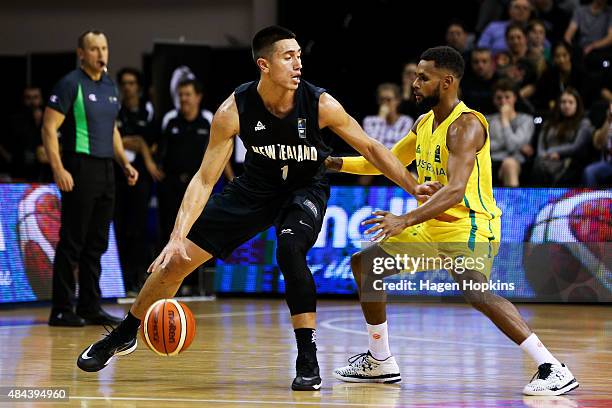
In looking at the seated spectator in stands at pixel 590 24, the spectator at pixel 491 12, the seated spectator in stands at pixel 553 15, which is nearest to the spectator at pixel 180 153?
the spectator at pixel 491 12

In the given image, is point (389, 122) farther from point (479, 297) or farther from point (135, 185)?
point (479, 297)

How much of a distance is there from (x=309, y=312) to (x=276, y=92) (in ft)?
4.24

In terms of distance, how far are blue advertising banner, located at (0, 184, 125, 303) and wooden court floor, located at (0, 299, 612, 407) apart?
0.37 meters

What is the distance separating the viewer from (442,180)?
21.9 ft

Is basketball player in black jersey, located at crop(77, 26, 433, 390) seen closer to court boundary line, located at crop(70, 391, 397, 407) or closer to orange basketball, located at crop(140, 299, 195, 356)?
orange basketball, located at crop(140, 299, 195, 356)

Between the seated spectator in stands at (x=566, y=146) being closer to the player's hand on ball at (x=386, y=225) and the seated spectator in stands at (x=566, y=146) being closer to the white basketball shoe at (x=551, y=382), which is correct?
the white basketball shoe at (x=551, y=382)

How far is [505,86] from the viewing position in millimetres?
13516

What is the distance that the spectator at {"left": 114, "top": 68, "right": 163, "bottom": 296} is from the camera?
1311 centimetres

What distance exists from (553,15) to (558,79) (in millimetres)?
1826

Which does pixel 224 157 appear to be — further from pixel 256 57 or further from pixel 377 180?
pixel 377 180

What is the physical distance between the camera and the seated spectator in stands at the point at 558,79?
14227 millimetres

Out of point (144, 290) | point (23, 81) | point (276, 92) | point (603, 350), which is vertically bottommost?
point (603, 350)

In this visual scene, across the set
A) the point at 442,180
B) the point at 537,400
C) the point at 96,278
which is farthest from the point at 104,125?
the point at 537,400

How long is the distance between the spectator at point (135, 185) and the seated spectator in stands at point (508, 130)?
3994mm
